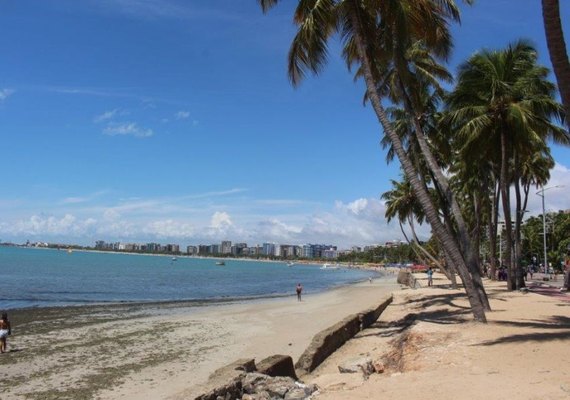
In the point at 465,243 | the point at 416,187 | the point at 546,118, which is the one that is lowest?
the point at 465,243

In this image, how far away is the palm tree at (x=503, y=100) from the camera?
21.7 meters

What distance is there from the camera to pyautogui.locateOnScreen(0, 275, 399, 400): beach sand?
13031 mm

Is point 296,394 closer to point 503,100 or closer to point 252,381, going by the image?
point 252,381

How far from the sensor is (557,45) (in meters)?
8.52

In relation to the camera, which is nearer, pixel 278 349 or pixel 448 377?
pixel 448 377

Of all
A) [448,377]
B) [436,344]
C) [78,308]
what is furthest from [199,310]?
[448,377]

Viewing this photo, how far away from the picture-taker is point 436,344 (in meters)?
10.6

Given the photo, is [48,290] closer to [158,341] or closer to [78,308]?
[78,308]

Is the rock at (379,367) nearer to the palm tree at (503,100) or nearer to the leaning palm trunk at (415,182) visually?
the leaning palm trunk at (415,182)

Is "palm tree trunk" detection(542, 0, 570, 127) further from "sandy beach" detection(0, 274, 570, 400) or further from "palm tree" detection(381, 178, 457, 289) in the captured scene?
"palm tree" detection(381, 178, 457, 289)

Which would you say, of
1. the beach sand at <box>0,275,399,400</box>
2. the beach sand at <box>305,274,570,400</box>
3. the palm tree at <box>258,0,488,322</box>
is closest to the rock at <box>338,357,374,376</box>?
the beach sand at <box>305,274,570,400</box>

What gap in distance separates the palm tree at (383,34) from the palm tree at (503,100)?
6.94 metres

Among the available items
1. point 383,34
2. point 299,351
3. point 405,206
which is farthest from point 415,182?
point 405,206

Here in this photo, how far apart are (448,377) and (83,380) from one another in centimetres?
994
